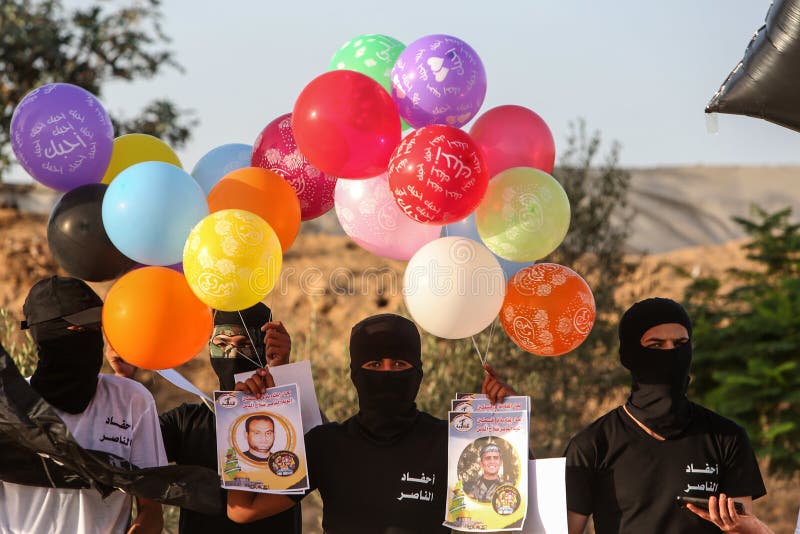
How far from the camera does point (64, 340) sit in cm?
332

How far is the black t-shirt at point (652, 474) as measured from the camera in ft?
11.3

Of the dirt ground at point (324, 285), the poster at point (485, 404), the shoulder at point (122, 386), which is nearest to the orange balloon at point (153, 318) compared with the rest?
the shoulder at point (122, 386)

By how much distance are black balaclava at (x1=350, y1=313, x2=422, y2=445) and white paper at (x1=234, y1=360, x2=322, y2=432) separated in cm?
19

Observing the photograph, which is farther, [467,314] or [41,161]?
[41,161]

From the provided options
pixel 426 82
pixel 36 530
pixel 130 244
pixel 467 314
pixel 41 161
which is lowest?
pixel 36 530

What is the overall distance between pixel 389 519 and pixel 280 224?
1076 mm

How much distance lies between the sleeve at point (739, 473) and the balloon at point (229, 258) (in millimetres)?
1653

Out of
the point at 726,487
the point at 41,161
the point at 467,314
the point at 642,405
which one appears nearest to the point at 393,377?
the point at 467,314

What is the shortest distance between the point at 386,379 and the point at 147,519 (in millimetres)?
924

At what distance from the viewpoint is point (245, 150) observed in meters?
4.16

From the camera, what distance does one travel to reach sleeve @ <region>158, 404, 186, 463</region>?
374 cm

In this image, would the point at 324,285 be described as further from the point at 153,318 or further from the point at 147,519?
the point at 153,318

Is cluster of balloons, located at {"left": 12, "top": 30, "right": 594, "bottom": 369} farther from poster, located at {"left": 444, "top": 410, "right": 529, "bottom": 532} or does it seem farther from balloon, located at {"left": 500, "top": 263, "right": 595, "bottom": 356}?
poster, located at {"left": 444, "top": 410, "right": 529, "bottom": 532}

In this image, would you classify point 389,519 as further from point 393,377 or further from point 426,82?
point 426,82
